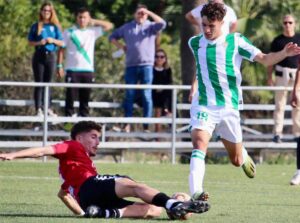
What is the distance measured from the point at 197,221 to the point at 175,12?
26.3 meters

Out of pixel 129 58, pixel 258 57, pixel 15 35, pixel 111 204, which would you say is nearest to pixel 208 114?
pixel 258 57

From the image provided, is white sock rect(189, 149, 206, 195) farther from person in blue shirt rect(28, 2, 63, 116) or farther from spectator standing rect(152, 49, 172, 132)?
spectator standing rect(152, 49, 172, 132)

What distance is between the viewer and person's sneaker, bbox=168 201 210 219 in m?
10.5

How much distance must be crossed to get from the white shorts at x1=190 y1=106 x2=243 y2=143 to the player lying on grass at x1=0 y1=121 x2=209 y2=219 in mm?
1146

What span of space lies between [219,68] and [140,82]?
338 inches

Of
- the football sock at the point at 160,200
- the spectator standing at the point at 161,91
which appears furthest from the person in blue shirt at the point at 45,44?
the football sock at the point at 160,200

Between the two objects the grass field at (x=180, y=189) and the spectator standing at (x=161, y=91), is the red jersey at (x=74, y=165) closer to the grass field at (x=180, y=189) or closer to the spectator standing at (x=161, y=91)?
the grass field at (x=180, y=189)

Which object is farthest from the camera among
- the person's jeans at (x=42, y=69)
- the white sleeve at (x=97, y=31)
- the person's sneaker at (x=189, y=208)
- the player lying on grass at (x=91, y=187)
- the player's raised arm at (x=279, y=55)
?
the white sleeve at (x=97, y=31)

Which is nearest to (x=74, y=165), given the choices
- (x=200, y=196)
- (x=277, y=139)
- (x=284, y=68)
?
(x=200, y=196)

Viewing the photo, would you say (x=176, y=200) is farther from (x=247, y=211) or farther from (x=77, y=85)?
(x=77, y=85)

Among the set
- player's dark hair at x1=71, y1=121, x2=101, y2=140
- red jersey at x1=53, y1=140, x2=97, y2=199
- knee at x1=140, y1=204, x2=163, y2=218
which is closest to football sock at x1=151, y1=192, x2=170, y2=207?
knee at x1=140, y1=204, x2=163, y2=218

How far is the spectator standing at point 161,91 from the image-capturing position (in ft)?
68.6

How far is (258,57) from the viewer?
39.4ft

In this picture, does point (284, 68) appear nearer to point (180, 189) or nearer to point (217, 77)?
point (180, 189)
